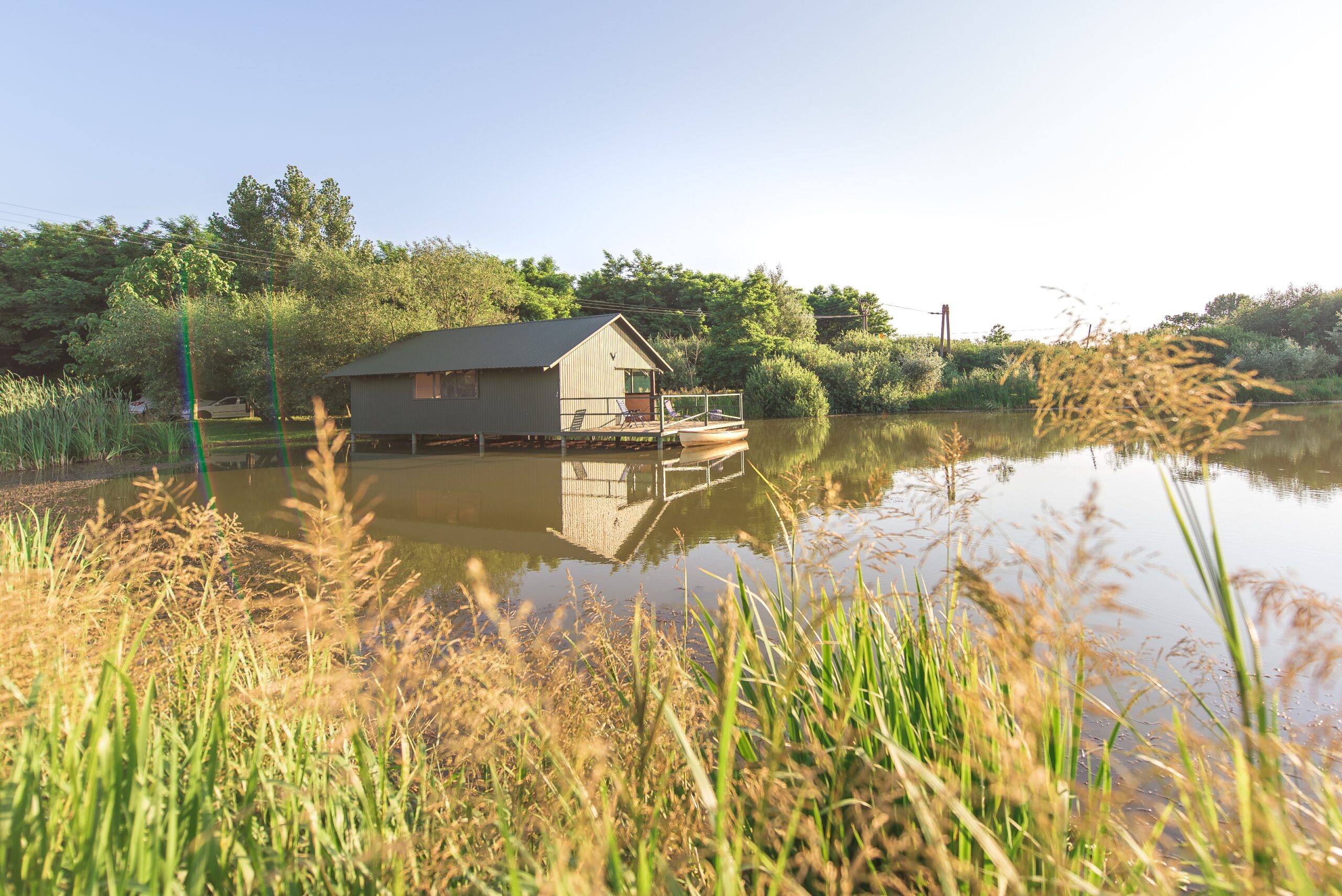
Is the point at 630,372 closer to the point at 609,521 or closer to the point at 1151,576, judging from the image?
the point at 609,521

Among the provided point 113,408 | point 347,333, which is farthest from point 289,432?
point 113,408

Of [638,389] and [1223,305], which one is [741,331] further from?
[1223,305]

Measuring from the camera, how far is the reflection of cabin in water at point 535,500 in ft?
24.6

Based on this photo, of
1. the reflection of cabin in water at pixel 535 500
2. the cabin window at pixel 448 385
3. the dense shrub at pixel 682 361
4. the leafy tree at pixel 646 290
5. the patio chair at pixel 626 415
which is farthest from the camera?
the leafy tree at pixel 646 290

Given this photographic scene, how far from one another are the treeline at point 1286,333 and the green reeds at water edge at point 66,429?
31.2 metres

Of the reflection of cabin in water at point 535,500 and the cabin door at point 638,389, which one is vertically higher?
the cabin door at point 638,389

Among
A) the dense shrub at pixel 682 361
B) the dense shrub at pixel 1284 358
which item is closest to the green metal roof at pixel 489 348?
the dense shrub at pixel 682 361

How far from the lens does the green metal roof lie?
18.2 metres

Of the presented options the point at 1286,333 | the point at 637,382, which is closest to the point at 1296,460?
the point at 637,382

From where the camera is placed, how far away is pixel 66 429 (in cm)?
1394

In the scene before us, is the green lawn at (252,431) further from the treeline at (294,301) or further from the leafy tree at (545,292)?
the leafy tree at (545,292)

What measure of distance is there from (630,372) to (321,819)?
65.9 feet

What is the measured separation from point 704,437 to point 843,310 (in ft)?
98.9

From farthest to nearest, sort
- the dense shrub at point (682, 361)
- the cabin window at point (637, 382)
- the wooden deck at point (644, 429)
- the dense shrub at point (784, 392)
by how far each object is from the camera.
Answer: the dense shrub at point (682, 361), the dense shrub at point (784, 392), the cabin window at point (637, 382), the wooden deck at point (644, 429)
